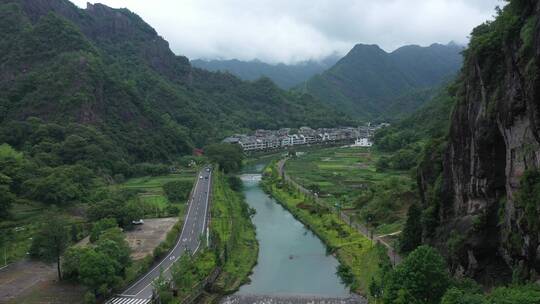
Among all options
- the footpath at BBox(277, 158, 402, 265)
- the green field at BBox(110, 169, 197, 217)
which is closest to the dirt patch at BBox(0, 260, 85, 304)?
the green field at BBox(110, 169, 197, 217)

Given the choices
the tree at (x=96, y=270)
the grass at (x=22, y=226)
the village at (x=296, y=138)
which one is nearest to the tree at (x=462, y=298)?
the tree at (x=96, y=270)

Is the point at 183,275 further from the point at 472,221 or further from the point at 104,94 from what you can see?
the point at 104,94

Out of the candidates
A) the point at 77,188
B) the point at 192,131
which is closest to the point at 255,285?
the point at 77,188

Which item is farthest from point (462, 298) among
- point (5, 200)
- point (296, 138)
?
point (296, 138)

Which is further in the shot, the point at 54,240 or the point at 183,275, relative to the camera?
the point at 54,240

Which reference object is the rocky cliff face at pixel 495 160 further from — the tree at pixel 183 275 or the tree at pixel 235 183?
the tree at pixel 235 183

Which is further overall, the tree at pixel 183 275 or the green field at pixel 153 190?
the green field at pixel 153 190
